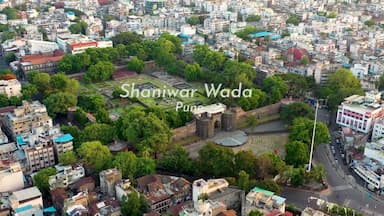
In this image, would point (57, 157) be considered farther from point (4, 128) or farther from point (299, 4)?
point (299, 4)

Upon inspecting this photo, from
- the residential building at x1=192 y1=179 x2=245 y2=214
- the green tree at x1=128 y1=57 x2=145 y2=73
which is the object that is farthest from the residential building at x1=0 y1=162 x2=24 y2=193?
the green tree at x1=128 y1=57 x2=145 y2=73

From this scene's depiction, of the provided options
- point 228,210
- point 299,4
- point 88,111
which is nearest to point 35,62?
point 88,111

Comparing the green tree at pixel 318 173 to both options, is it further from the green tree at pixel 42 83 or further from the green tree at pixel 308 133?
the green tree at pixel 42 83

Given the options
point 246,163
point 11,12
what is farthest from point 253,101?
point 11,12

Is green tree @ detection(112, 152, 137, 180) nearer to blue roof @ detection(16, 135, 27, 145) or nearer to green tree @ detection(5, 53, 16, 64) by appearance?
blue roof @ detection(16, 135, 27, 145)

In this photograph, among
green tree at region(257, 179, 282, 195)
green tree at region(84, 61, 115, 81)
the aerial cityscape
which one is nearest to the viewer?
green tree at region(257, 179, 282, 195)

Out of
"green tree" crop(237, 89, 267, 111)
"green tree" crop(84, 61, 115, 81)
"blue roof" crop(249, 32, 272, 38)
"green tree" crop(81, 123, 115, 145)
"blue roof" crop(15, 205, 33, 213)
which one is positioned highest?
"blue roof" crop(249, 32, 272, 38)
